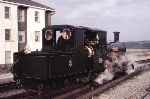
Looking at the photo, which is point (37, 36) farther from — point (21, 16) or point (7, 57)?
point (7, 57)

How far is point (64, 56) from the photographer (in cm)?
1367

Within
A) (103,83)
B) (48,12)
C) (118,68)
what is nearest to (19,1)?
(48,12)

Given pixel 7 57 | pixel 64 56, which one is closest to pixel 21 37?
pixel 7 57

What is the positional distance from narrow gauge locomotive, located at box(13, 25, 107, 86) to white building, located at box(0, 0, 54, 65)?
21018 mm

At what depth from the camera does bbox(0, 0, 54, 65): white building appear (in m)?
37.0

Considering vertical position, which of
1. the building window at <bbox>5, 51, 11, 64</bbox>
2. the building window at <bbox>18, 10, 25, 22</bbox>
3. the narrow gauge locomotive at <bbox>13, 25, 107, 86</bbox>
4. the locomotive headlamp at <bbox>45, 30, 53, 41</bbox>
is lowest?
the building window at <bbox>5, 51, 11, 64</bbox>

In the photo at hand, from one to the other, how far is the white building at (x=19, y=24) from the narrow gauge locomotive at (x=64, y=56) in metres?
21.0

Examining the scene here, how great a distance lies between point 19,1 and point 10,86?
23729 mm

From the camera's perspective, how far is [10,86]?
17281mm

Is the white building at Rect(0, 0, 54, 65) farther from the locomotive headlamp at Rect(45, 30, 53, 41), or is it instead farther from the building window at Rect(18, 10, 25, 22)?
the locomotive headlamp at Rect(45, 30, 53, 41)

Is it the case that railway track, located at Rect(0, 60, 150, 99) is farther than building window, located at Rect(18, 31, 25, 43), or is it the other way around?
building window, located at Rect(18, 31, 25, 43)

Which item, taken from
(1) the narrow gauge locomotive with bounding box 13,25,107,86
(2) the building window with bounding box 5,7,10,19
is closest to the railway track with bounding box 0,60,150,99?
(1) the narrow gauge locomotive with bounding box 13,25,107,86

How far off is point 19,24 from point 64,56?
27050 millimetres

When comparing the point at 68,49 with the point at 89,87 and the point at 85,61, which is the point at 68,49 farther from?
the point at 89,87
